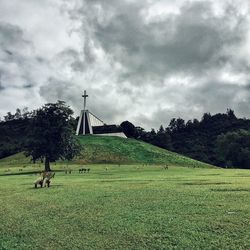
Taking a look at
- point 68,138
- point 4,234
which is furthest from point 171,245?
point 68,138

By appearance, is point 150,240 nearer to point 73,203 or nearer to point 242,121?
point 73,203

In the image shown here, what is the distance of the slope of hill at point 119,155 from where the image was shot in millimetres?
104500

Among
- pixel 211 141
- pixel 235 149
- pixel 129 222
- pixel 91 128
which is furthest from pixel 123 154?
pixel 129 222

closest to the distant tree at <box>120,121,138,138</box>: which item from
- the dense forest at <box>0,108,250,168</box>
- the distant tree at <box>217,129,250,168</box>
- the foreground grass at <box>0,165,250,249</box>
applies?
the dense forest at <box>0,108,250,168</box>

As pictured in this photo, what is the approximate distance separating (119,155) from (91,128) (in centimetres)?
4508

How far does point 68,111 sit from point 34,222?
57.0 meters

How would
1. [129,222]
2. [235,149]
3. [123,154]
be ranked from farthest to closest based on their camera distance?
[235,149] → [123,154] → [129,222]

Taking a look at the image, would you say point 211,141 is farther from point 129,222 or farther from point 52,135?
point 129,222

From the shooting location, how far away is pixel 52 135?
70.4 meters

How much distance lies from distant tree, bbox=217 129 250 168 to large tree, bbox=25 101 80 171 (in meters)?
65.4

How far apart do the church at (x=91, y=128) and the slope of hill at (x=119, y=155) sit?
17.7 meters

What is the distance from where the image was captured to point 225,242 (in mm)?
12742

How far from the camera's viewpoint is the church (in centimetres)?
15325

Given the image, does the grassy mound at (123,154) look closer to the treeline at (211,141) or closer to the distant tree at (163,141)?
the treeline at (211,141)
